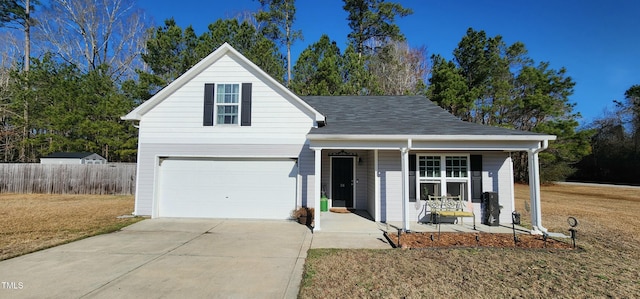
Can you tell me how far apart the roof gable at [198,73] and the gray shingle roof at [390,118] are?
5.00 ft

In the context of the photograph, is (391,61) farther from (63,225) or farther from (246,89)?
(63,225)

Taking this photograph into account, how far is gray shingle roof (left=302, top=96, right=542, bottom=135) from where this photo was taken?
775cm

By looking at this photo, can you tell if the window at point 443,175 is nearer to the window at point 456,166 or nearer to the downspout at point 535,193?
the window at point 456,166

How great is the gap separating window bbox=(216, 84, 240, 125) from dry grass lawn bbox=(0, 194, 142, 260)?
4.13m

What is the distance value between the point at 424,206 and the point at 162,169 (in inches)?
335

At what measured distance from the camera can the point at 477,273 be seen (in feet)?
15.0

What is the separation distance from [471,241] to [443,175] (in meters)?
2.57

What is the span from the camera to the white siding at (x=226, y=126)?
9289 millimetres

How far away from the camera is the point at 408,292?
388 cm

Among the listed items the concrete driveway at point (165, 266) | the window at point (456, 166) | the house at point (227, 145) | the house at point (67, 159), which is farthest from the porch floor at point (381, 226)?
the house at point (67, 159)

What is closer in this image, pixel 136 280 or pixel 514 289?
pixel 514 289

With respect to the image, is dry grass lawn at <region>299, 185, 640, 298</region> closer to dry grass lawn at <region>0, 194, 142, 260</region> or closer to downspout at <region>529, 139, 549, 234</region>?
downspout at <region>529, 139, 549, 234</region>

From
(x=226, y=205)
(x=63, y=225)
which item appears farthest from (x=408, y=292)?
(x=63, y=225)

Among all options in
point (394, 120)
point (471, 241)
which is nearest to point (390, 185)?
point (394, 120)
